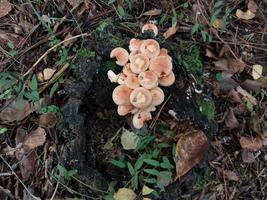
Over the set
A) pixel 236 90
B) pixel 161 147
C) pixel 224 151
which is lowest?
pixel 224 151

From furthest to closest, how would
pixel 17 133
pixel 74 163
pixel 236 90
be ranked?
pixel 236 90
pixel 17 133
pixel 74 163

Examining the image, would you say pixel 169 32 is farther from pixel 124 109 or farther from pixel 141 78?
pixel 124 109

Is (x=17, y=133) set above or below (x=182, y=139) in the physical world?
above

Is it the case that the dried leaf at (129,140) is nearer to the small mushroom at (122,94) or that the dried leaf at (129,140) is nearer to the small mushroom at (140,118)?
the small mushroom at (140,118)

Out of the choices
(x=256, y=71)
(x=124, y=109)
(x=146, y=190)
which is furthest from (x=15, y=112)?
(x=256, y=71)

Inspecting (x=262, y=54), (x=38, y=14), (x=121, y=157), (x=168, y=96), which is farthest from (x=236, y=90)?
(x=38, y=14)

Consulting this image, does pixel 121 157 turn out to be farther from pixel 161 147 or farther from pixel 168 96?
pixel 168 96

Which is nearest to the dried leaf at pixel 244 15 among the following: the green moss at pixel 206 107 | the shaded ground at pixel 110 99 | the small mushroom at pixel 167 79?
the shaded ground at pixel 110 99

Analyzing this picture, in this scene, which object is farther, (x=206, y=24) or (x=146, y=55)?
(x=206, y=24)
